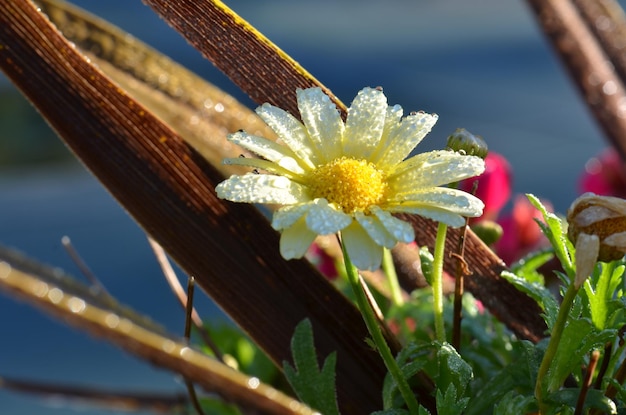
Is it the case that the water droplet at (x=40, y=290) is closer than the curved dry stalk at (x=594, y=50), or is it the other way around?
the water droplet at (x=40, y=290)

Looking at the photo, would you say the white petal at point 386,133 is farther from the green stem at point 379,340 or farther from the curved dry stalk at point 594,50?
the curved dry stalk at point 594,50

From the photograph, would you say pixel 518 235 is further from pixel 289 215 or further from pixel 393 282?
pixel 289 215

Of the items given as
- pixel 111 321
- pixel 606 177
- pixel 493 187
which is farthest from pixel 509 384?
pixel 606 177

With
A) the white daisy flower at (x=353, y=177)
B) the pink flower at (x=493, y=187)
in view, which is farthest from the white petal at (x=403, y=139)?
the pink flower at (x=493, y=187)

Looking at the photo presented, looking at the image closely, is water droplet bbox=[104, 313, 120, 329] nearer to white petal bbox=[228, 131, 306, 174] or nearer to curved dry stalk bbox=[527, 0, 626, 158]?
white petal bbox=[228, 131, 306, 174]

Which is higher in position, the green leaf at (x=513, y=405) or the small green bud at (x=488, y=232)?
the small green bud at (x=488, y=232)

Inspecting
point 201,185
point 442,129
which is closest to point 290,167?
point 201,185
